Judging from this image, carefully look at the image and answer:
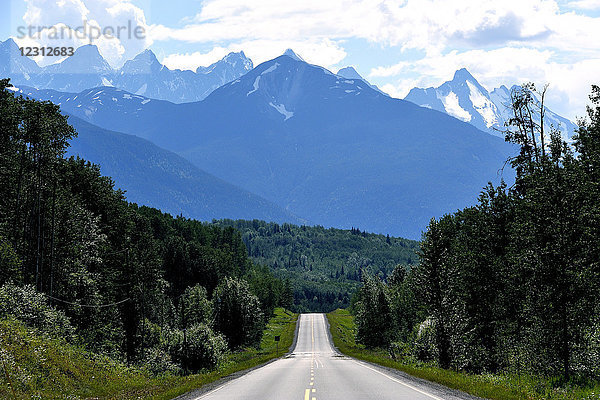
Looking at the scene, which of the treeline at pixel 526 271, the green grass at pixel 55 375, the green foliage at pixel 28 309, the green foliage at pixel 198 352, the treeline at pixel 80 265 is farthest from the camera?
the green foliage at pixel 198 352

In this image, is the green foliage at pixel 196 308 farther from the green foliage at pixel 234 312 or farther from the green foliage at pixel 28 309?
the green foliage at pixel 28 309

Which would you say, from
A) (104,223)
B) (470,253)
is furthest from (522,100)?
(104,223)

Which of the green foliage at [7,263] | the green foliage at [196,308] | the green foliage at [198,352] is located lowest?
the green foliage at [198,352]

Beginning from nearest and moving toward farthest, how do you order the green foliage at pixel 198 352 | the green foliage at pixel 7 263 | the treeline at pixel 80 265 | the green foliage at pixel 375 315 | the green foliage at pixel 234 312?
the green foliage at pixel 7 263, the treeline at pixel 80 265, the green foliage at pixel 198 352, the green foliage at pixel 234 312, the green foliage at pixel 375 315

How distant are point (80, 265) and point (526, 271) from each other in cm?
3731

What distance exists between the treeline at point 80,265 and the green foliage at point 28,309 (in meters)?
0.07

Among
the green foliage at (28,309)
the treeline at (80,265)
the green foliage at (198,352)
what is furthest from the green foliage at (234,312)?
the green foliage at (28,309)

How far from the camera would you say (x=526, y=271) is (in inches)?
1041

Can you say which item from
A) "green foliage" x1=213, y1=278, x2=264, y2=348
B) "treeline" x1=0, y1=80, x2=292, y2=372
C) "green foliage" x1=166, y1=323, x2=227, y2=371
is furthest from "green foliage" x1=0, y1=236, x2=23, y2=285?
"green foliage" x1=213, y1=278, x2=264, y2=348

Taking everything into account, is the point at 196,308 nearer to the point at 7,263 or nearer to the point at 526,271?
the point at 7,263

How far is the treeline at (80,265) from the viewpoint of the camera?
42.9 m

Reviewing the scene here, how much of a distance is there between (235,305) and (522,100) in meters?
51.2

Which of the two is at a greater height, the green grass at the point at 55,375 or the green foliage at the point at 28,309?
the green foliage at the point at 28,309

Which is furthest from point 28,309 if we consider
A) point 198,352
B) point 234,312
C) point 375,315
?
point 375,315
